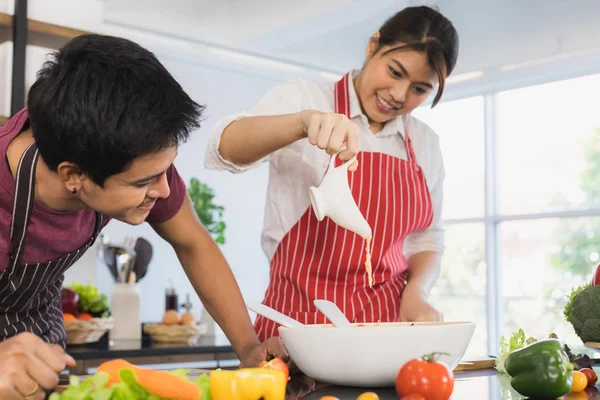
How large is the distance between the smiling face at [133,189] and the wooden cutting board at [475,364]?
2.18 ft

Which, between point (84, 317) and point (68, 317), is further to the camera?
Answer: point (84, 317)

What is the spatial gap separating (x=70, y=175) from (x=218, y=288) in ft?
1.62

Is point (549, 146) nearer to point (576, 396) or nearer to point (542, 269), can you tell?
point (542, 269)

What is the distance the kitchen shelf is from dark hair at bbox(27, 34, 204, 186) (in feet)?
8.60

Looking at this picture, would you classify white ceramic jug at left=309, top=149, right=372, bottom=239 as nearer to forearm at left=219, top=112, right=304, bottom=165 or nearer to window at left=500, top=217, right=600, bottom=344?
forearm at left=219, top=112, right=304, bottom=165

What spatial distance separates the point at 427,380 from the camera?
38.6 inches

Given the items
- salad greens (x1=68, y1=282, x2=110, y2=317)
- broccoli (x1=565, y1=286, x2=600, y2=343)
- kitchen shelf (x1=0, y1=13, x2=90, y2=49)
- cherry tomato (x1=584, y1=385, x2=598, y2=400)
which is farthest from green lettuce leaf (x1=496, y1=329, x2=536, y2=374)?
kitchen shelf (x1=0, y1=13, x2=90, y2=49)

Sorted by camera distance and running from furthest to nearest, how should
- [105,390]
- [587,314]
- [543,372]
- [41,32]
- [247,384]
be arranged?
1. [41,32]
2. [587,314]
3. [543,372]
4. [247,384]
5. [105,390]

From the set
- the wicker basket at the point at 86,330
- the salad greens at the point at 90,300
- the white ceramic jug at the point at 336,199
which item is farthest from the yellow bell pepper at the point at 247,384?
the salad greens at the point at 90,300

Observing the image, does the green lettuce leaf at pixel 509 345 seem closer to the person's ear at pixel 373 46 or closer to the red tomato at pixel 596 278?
the red tomato at pixel 596 278

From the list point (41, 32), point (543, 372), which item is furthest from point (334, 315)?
point (41, 32)

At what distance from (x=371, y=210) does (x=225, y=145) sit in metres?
0.46

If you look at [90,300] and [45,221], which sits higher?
A: [45,221]

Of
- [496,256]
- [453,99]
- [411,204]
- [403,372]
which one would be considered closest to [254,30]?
[453,99]
